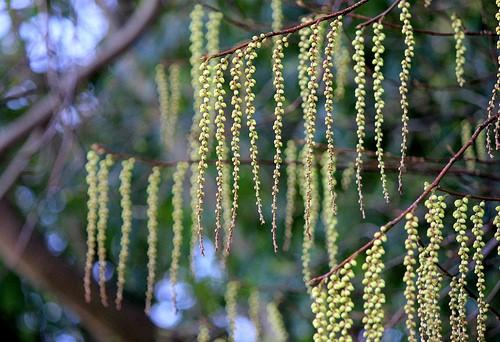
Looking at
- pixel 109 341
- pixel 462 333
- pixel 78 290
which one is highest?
pixel 462 333

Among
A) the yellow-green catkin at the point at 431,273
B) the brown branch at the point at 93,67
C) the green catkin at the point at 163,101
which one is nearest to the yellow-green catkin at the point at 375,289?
the yellow-green catkin at the point at 431,273


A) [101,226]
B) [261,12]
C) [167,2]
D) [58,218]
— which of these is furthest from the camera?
[58,218]

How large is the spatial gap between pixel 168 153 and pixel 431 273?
2865 mm

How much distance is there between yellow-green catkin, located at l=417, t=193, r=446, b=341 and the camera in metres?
1.66

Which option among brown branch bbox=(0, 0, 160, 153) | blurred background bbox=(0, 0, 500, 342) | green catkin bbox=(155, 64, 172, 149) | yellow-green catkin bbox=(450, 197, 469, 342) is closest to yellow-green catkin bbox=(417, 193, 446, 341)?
yellow-green catkin bbox=(450, 197, 469, 342)

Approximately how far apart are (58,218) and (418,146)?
83.6 inches

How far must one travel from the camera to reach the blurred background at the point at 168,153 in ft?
10.3

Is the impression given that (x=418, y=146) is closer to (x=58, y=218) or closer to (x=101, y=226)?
(x=101, y=226)

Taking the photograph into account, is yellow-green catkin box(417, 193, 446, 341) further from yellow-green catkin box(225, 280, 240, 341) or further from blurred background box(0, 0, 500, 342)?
yellow-green catkin box(225, 280, 240, 341)

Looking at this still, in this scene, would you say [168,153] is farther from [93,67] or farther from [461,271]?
[461,271]

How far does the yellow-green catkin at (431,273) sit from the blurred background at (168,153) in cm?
72

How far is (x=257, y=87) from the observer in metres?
3.84

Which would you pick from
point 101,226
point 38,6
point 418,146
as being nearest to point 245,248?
point 418,146

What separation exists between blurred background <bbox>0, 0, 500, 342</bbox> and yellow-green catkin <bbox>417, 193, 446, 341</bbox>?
720mm
